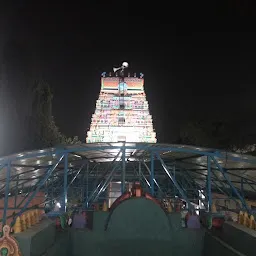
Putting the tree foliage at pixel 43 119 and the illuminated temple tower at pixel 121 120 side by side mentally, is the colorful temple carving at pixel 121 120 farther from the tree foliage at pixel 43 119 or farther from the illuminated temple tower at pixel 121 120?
the tree foliage at pixel 43 119

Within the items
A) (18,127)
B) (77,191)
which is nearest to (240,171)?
(77,191)

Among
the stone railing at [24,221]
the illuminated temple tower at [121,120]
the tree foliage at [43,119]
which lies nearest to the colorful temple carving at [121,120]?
the illuminated temple tower at [121,120]

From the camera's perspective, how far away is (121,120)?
43.0 metres

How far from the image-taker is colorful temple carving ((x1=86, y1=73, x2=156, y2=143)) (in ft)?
140

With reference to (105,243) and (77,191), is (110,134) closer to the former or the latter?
(77,191)

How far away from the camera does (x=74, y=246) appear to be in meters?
10.8

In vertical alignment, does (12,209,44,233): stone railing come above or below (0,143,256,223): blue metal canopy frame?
below

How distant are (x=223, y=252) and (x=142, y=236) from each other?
2.29 meters

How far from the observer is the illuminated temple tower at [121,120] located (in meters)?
42.7

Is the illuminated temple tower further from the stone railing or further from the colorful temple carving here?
the stone railing

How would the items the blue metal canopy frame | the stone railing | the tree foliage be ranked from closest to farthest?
1. the stone railing
2. the blue metal canopy frame
3. the tree foliage

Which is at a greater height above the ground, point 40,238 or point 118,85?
point 118,85

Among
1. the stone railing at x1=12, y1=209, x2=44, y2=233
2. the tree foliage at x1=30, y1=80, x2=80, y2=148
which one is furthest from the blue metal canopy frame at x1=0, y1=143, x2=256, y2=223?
the tree foliage at x1=30, y1=80, x2=80, y2=148

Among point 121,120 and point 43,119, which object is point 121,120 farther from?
point 43,119
